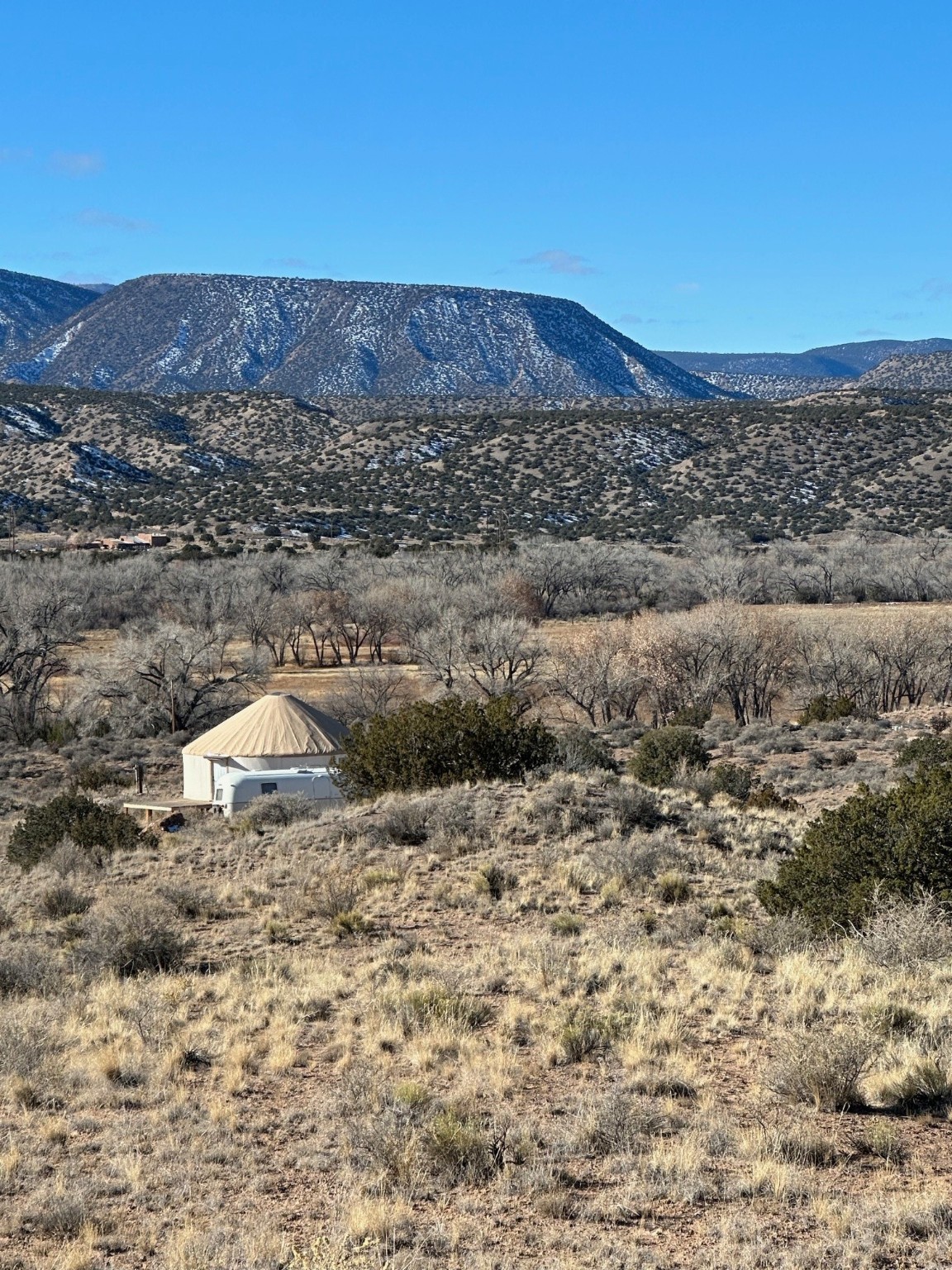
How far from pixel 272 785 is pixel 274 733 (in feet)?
7.47

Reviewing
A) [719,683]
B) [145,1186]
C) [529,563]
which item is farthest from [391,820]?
[529,563]

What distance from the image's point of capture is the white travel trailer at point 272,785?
102 ft

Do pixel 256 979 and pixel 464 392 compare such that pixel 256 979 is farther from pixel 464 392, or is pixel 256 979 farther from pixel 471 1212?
pixel 464 392

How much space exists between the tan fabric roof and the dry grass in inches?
667

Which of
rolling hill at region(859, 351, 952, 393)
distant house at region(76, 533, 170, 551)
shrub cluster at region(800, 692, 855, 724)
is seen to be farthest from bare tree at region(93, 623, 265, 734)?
rolling hill at region(859, 351, 952, 393)

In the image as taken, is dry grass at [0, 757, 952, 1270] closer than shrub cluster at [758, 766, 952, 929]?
Yes

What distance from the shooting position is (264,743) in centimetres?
3338

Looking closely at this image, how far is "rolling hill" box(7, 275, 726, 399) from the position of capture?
166 m

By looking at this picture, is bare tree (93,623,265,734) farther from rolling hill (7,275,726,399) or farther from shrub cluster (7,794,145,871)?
rolling hill (7,275,726,399)

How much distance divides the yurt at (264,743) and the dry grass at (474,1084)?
16.8 m

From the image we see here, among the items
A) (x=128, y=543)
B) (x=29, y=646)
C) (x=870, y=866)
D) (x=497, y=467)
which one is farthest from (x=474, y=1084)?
(x=497, y=467)

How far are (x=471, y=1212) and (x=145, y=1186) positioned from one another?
193 centimetres

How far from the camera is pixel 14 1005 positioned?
38.8 feet

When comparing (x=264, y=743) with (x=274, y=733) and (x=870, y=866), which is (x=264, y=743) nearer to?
(x=274, y=733)
